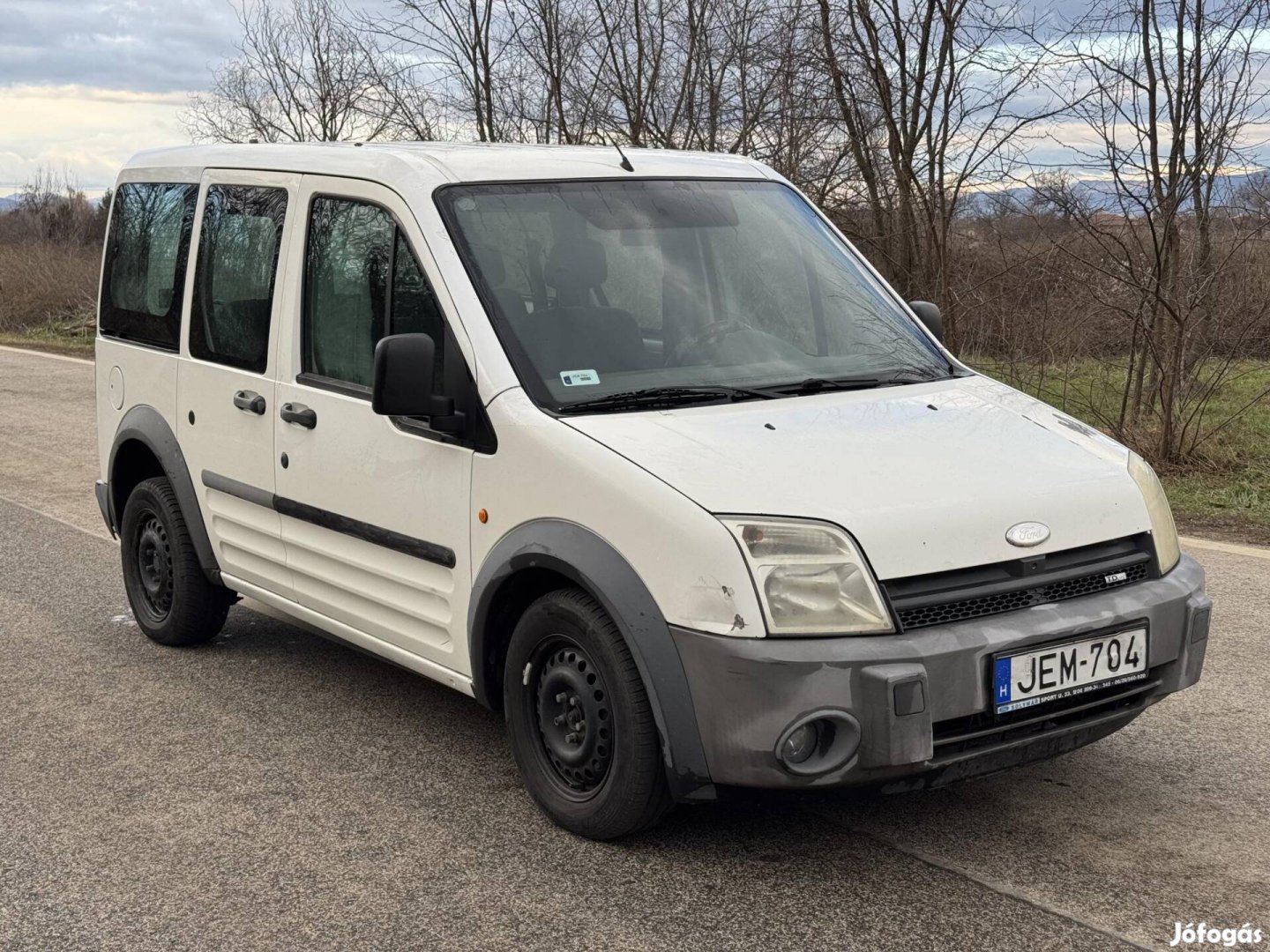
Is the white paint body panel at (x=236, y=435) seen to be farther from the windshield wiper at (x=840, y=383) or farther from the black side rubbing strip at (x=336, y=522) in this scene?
the windshield wiper at (x=840, y=383)

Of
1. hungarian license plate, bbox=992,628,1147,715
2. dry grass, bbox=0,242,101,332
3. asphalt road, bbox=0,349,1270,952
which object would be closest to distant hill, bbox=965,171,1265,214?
asphalt road, bbox=0,349,1270,952

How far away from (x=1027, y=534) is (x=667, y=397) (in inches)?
42.1

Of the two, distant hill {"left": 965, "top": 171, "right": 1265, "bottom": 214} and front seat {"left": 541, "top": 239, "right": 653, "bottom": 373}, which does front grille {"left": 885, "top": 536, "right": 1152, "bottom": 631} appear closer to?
front seat {"left": 541, "top": 239, "right": 653, "bottom": 373}

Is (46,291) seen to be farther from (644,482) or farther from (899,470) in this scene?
(899,470)

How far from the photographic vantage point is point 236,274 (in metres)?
5.54

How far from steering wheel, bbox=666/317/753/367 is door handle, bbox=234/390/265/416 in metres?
1.57

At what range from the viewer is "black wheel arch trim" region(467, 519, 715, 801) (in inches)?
144

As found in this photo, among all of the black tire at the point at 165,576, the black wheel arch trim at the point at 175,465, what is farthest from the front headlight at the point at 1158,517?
the black tire at the point at 165,576

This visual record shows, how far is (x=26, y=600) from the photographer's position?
6.95m

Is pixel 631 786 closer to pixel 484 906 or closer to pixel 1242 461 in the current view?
pixel 484 906

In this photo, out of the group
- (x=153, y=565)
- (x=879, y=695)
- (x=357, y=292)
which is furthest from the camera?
(x=153, y=565)

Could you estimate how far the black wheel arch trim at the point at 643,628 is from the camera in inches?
144

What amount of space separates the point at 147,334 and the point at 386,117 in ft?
41.6

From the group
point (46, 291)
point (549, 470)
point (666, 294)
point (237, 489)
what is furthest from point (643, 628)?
point (46, 291)
